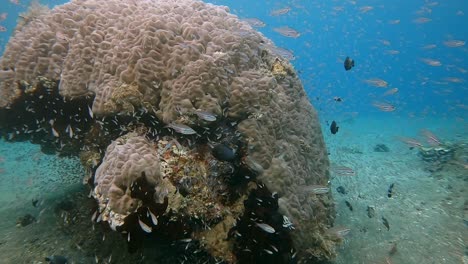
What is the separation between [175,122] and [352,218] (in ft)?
20.8

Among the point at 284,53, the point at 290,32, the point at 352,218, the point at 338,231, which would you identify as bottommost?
the point at 352,218

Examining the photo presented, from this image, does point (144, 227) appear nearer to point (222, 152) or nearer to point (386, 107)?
point (222, 152)

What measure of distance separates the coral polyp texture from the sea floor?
1.01 metres

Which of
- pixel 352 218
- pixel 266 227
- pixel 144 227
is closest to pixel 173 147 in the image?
pixel 144 227

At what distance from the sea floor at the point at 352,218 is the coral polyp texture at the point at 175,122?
39.7 inches

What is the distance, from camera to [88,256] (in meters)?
5.51

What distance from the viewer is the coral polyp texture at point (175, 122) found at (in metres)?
4.66

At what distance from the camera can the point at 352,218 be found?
8891 mm

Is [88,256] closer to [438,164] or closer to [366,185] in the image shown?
[366,185]

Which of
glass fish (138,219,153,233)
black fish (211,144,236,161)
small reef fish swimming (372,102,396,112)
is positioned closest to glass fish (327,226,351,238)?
black fish (211,144,236,161)

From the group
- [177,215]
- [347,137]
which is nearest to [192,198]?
[177,215]

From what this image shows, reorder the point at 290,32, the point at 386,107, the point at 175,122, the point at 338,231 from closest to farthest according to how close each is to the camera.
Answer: the point at 175,122
the point at 338,231
the point at 290,32
the point at 386,107

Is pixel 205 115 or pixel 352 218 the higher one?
pixel 205 115

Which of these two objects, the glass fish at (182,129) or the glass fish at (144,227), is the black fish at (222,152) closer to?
the glass fish at (182,129)
